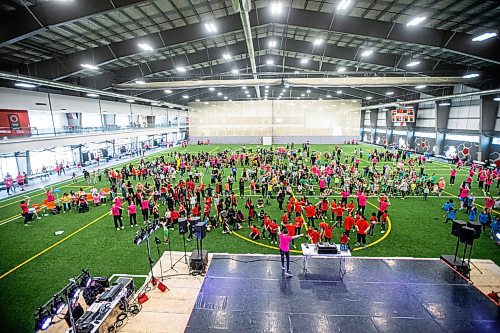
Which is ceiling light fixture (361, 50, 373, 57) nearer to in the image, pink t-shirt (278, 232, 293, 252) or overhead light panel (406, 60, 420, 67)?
overhead light panel (406, 60, 420, 67)

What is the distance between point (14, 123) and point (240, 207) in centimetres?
2086

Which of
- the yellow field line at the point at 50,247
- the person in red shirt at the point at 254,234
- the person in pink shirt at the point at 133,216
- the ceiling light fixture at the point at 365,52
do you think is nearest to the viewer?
the yellow field line at the point at 50,247

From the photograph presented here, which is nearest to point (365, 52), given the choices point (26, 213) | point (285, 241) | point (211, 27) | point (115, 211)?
point (211, 27)

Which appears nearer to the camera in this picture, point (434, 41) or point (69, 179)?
point (434, 41)

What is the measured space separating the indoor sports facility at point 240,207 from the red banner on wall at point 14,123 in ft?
0.37

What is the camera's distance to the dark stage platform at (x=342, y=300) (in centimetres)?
647

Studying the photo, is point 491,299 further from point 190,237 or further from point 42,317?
point 42,317

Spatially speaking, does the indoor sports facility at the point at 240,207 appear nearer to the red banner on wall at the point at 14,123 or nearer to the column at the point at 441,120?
the red banner on wall at the point at 14,123

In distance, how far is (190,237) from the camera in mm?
11695

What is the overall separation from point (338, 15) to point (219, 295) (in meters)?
17.7

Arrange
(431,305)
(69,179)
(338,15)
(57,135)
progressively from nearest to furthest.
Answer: (431,305), (338,15), (57,135), (69,179)

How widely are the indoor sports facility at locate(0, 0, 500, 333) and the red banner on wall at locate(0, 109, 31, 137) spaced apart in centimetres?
11

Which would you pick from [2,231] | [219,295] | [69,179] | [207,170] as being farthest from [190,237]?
[69,179]

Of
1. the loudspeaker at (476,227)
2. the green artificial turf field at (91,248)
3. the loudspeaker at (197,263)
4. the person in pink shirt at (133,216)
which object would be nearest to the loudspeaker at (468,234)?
the loudspeaker at (476,227)
